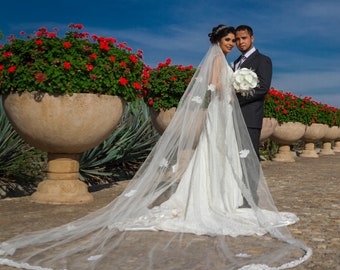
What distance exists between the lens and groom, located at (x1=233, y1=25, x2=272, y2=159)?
187 inches

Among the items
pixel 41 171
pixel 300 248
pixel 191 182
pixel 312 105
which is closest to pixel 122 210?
pixel 191 182

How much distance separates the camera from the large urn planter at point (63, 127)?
512cm

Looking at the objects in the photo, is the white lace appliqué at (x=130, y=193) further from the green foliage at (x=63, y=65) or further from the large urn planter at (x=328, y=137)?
the large urn planter at (x=328, y=137)

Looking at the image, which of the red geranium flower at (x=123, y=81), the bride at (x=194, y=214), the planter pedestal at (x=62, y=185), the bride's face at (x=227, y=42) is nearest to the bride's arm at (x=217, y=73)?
the bride at (x=194, y=214)

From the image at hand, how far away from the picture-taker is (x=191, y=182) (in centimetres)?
448

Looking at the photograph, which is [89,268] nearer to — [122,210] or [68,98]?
[122,210]

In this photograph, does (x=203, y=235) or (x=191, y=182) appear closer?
(x=203, y=235)

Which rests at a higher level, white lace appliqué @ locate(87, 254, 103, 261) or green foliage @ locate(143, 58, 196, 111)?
green foliage @ locate(143, 58, 196, 111)

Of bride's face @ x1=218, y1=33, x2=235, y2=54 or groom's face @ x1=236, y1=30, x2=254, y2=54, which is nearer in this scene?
bride's face @ x1=218, y1=33, x2=235, y2=54

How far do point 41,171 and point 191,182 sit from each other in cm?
363

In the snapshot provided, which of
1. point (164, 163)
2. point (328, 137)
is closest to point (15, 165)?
point (164, 163)

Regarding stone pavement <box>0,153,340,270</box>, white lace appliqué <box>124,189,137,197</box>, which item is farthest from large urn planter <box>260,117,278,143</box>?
white lace appliqué <box>124,189,137,197</box>

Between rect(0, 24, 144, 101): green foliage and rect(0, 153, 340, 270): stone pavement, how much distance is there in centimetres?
132

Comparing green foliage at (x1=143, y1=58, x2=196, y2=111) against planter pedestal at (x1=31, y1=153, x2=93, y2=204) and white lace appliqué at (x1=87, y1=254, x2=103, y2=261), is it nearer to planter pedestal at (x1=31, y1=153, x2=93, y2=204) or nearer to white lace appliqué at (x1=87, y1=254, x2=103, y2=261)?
planter pedestal at (x1=31, y1=153, x2=93, y2=204)
